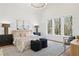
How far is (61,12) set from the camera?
2197 mm

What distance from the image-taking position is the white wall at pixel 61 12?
6.76ft

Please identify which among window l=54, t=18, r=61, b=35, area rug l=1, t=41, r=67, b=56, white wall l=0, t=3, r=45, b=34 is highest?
white wall l=0, t=3, r=45, b=34

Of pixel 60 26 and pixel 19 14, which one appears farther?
pixel 60 26

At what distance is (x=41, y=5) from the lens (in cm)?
205

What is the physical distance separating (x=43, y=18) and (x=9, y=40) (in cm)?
90

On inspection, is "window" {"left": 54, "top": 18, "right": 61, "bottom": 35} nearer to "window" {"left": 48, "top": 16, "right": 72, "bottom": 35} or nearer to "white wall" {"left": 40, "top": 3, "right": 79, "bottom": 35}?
"window" {"left": 48, "top": 16, "right": 72, "bottom": 35}

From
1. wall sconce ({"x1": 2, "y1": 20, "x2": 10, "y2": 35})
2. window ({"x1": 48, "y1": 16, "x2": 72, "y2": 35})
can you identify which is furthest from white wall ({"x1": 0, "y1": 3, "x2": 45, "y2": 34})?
window ({"x1": 48, "y1": 16, "x2": 72, "y2": 35})

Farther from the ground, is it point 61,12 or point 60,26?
point 61,12

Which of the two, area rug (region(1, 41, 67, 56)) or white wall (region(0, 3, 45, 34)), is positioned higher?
white wall (region(0, 3, 45, 34))

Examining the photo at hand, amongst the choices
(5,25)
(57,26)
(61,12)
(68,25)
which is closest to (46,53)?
(57,26)

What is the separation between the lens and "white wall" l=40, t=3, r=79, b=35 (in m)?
2.06

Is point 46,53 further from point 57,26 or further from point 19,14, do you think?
point 19,14

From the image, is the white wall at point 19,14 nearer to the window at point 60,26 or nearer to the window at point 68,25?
the window at point 60,26

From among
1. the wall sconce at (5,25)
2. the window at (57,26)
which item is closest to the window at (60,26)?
the window at (57,26)
